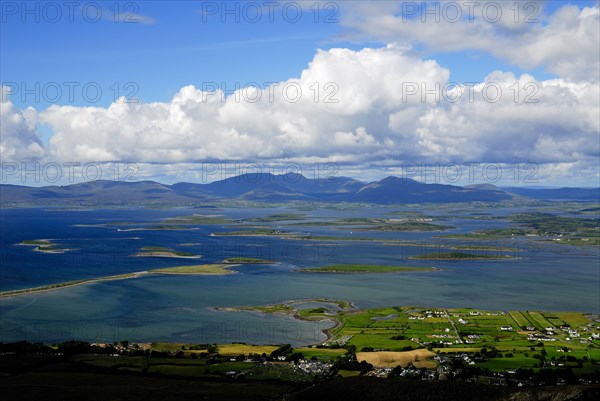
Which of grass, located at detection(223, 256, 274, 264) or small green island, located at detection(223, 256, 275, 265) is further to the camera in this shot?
grass, located at detection(223, 256, 274, 264)

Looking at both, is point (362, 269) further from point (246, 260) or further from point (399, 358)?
Result: point (399, 358)

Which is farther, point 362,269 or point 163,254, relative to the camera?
point 163,254

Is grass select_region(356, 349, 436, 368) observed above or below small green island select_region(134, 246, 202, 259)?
above

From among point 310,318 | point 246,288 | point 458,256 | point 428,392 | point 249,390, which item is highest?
point 428,392

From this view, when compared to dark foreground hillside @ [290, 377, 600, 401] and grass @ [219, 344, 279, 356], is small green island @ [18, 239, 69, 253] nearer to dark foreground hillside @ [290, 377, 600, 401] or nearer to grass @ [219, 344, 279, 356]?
grass @ [219, 344, 279, 356]

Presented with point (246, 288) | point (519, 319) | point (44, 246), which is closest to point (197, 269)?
point (246, 288)

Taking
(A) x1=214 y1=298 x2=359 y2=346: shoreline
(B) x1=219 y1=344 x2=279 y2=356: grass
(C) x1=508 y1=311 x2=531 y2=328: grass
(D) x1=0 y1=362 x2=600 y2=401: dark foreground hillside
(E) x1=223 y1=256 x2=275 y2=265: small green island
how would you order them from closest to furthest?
(D) x1=0 y1=362 x2=600 y2=401: dark foreground hillside < (B) x1=219 y1=344 x2=279 y2=356: grass < (A) x1=214 y1=298 x2=359 y2=346: shoreline < (C) x1=508 y1=311 x2=531 y2=328: grass < (E) x1=223 y1=256 x2=275 y2=265: small green island

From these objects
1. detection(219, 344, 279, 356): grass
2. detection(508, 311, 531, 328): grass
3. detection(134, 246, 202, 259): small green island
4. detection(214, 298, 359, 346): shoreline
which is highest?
detection(219, 344, 279, 356): grass

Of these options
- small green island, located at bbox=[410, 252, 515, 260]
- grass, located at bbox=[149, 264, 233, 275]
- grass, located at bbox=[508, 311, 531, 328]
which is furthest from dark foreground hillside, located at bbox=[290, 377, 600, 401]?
small green island, located at bbox=[410, 252, 515, 260]

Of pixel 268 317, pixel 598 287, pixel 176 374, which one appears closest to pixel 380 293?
pixel 268 317
